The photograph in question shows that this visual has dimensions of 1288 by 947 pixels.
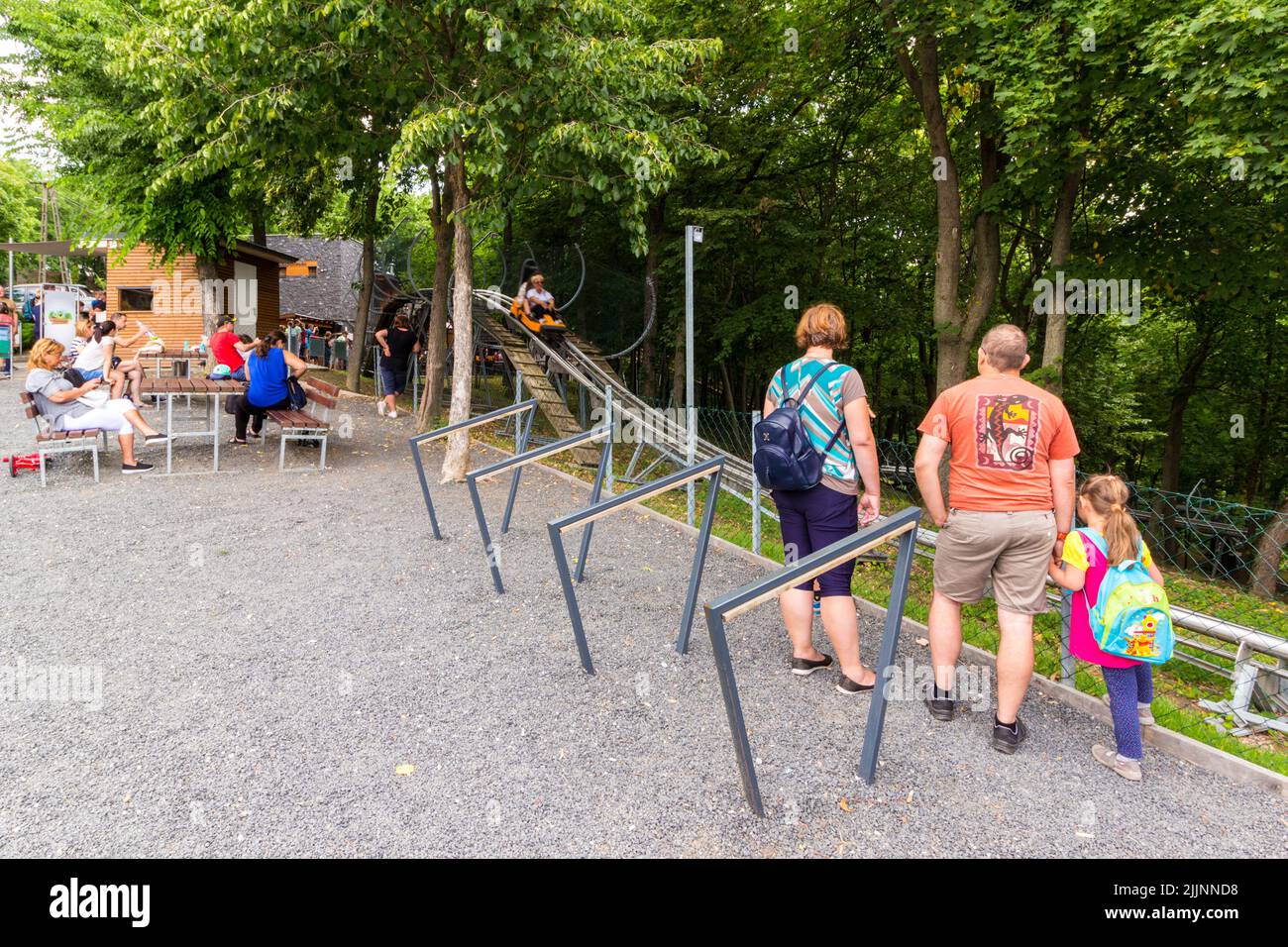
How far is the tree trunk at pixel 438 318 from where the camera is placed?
11578mm

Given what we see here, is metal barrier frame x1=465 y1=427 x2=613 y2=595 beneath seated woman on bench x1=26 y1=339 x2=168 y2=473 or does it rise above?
beneath

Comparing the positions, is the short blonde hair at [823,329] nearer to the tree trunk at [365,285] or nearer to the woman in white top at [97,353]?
the woman in white top at [97,353]

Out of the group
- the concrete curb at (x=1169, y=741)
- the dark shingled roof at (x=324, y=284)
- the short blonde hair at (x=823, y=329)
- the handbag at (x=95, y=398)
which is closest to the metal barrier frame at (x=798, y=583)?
the short blonde hair at (x=823, y=329)

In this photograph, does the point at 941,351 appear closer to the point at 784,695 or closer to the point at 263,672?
the point at 784,695

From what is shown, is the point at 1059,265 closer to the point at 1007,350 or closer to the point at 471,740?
the point at 1007,350

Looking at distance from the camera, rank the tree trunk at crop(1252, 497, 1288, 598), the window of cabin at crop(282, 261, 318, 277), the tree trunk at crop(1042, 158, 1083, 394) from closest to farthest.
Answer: the tree trunk at crop(1042, 158, 1083, 394), the tree trunk at crop(1252, 497, 1288, 598), the window of cabin at crop(282, 261, 318, 277)

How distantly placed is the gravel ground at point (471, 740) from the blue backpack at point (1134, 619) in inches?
22.2

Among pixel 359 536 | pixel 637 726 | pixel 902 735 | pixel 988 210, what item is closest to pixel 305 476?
pixel 359 536

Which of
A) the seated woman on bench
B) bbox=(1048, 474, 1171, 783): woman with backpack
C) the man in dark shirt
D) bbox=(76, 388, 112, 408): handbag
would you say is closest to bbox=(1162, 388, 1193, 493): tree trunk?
the man in dark shirt

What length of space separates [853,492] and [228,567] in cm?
437

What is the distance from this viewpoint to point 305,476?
8359 millimetres

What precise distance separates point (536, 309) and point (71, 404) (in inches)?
256

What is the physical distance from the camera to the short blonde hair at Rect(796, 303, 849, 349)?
3.64 metres

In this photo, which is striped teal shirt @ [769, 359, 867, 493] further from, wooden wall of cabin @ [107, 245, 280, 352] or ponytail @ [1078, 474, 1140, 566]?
wooden wall of cabin @ [107, 245, 280, 352]
